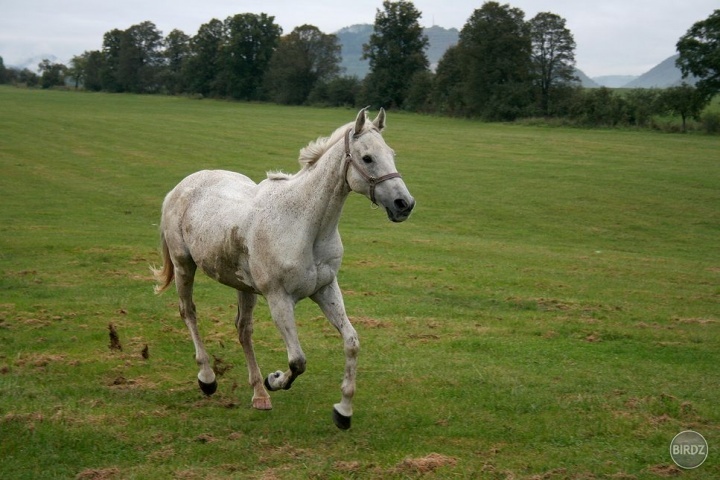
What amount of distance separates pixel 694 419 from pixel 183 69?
4285 inches

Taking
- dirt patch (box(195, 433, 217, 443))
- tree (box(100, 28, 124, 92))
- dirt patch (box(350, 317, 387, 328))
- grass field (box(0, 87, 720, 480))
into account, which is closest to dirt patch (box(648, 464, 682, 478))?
grass field (box(0, 87, 720, 480))

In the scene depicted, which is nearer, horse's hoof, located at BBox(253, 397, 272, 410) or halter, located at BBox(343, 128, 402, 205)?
halter, located at BBox(343, 128, 402, 205)

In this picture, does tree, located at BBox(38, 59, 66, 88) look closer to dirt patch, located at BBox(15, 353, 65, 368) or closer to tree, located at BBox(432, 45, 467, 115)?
tree, located at BBox(432, 45, 467, 115)

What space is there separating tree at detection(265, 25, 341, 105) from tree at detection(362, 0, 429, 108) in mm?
10066

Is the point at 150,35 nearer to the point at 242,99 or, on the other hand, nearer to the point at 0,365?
the point at 242,99

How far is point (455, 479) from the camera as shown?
5906 millimetres

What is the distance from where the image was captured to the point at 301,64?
95.9 m

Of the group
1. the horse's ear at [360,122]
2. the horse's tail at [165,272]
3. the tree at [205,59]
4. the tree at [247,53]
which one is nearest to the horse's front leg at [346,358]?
the horse's ear at [360,122]

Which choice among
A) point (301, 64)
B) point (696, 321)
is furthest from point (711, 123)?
point (301, 64)

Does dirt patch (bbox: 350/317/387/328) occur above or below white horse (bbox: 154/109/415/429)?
below

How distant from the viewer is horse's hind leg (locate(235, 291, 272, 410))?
779 centimetres

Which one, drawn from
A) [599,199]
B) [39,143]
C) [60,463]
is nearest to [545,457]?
[60,463]

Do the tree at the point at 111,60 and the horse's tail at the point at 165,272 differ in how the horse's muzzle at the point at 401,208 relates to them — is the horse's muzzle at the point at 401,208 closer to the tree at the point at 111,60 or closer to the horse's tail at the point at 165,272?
the horse's tail at the point at 165,272

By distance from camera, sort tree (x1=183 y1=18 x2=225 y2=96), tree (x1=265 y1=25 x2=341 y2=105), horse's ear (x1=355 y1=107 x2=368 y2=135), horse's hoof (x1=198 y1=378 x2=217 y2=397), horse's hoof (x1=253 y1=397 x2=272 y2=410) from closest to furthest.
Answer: horse's ear (x1=355 y1=107 x2=368 y2=135) → horse's hoof (x1=253 y1=397 x2=272 y2=410) → horse's hoof (x1=198 y1=378 x2=217 y2=397) → tree (x1=265 y1=25 x2=341 y2=105) → tree (x1=183 y1=18 x2=225 y2=96)
